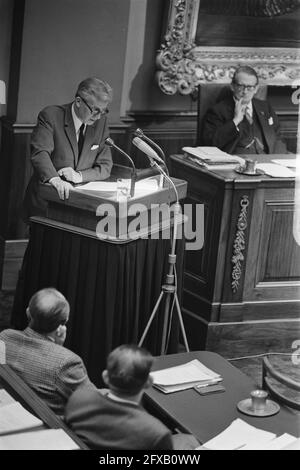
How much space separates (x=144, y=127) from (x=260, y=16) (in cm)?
136

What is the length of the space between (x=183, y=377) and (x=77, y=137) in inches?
84.5

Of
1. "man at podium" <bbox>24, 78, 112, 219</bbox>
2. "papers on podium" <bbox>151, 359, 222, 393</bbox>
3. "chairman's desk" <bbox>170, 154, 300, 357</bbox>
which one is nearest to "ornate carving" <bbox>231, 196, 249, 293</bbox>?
"chairman's desk" <bbox>170, 154, 300, 357</bbox>

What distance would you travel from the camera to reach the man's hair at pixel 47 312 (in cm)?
416

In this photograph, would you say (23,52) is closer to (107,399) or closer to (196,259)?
(196,259)

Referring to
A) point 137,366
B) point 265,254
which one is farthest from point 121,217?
point 137,366

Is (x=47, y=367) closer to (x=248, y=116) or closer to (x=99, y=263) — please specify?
(x=99, y=263)

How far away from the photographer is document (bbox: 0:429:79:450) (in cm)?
346

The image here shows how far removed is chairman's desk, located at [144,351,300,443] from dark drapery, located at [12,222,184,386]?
1.09 m

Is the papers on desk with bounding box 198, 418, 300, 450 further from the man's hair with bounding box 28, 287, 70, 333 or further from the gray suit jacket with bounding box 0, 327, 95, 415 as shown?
the man's hair with bounding box 28, 287, 70, 333

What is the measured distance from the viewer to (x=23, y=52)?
7.10 m

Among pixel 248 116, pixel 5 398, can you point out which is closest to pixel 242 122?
pixel 248 116

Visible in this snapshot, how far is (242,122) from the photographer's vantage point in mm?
7242

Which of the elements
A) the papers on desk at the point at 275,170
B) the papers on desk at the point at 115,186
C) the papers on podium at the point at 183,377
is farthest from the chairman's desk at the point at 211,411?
the papers on desk at the point at 275,170

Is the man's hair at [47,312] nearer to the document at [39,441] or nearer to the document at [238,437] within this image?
the document at [39,441]
